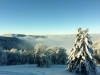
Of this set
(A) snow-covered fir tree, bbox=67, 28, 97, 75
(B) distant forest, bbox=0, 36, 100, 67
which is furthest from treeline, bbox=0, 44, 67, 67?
(A) snow-covered fir tree, bbox=67, 28, 97, 75

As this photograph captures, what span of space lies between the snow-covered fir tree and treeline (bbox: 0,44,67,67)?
19.1 metres

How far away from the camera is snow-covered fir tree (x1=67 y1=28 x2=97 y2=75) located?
28938mm

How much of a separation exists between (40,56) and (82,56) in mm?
22156

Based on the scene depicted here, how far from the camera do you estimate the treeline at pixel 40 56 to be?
162 ft

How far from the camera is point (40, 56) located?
161ft

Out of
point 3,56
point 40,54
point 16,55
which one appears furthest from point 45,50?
point 16,55

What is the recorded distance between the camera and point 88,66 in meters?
28.5

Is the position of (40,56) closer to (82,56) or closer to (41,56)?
(41,56)

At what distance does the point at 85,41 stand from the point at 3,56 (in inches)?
1889

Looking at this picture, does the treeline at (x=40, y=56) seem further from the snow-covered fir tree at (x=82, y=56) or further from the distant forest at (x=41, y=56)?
the snow-covered fir tree at (x=82, y=56)

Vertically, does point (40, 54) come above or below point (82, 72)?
above

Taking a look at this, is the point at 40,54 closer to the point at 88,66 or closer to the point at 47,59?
the point at 47,59

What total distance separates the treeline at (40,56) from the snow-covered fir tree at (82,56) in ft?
62.7

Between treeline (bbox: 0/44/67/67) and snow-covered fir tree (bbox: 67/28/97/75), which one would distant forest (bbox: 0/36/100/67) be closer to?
treeline (bbox: 0/44/67/67)
